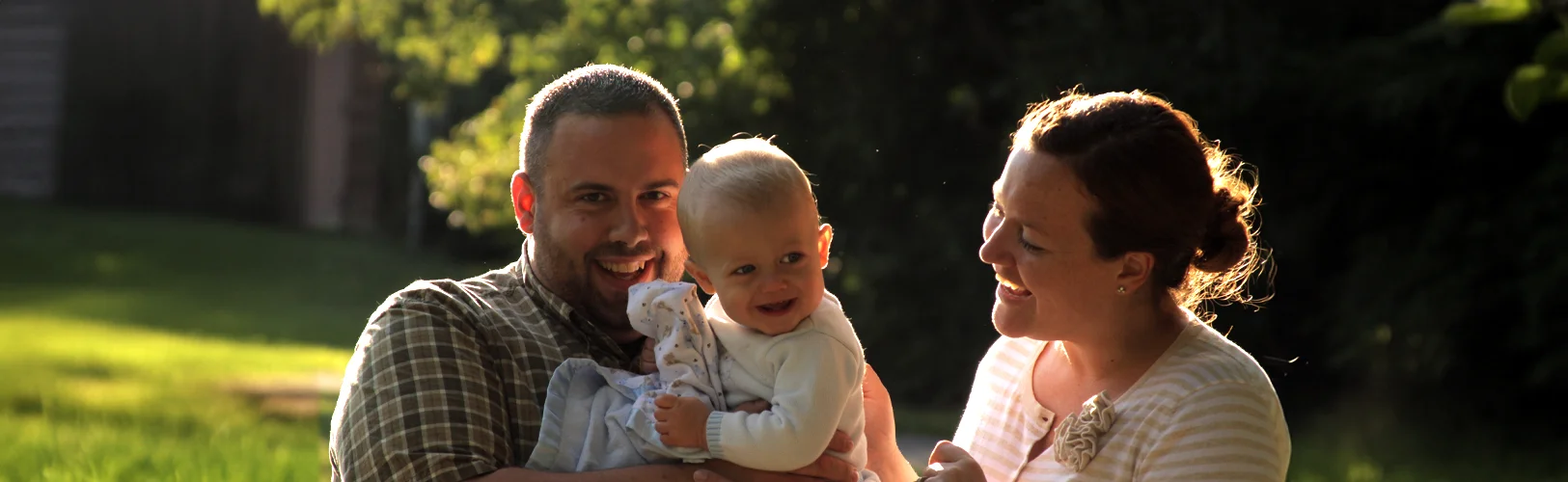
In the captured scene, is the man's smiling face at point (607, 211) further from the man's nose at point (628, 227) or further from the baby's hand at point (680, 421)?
the baby's hand at point (680, 421)

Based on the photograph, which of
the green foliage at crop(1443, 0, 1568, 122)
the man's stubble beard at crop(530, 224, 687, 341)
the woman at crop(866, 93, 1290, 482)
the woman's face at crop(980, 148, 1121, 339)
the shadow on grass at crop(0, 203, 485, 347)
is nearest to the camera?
the woman at crop(866, 93, 1290, 482)

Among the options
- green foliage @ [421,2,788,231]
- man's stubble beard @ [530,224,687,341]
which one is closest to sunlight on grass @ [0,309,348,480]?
green foliage @ [421,2,788,231]

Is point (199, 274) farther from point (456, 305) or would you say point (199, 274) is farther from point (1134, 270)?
point (1134, 270)

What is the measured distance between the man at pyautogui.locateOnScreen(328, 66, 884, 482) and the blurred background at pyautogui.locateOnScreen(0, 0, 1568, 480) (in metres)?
2.81

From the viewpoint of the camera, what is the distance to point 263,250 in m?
13.5

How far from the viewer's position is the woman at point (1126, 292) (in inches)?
92.0

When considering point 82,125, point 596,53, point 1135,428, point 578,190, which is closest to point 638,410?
point 578,190

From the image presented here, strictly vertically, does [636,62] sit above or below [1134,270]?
below

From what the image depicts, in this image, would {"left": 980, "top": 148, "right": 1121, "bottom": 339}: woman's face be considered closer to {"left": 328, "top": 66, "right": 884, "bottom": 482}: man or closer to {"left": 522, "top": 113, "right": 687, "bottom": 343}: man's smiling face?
{"left": 328, "top": 66, "right": 884, "bottom": 482}: man

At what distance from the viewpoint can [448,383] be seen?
8.31ft

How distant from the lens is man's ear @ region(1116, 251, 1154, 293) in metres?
2.46

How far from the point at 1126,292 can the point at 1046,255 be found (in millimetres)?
148

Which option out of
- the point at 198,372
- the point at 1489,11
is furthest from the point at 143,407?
the point at 1489,11

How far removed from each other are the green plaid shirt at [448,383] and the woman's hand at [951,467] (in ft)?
2.14
